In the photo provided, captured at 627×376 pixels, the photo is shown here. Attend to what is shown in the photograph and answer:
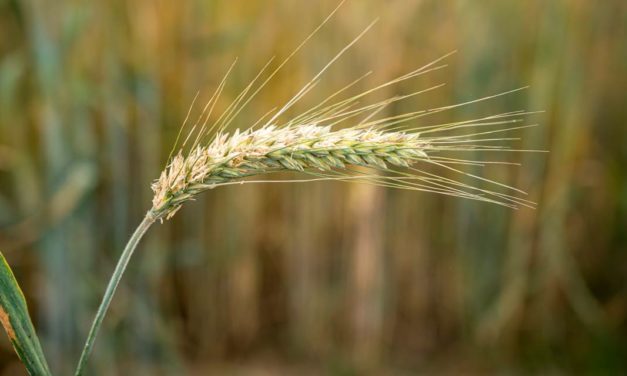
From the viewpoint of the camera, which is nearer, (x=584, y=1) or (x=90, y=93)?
(x=90, y=93)

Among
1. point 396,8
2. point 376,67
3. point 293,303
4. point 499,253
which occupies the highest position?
point 396,8

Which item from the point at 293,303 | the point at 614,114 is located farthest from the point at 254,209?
the point at 614,114

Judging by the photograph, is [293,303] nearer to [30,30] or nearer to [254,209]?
[254,209]

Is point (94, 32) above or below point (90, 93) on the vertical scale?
above

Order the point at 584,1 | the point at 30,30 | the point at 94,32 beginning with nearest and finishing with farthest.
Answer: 1. the point at 30,30
2. the point at 94,32
3. the point at 584,1

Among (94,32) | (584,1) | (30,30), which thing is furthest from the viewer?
(584,1)

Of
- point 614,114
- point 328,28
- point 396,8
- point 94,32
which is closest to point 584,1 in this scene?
point 614,114
